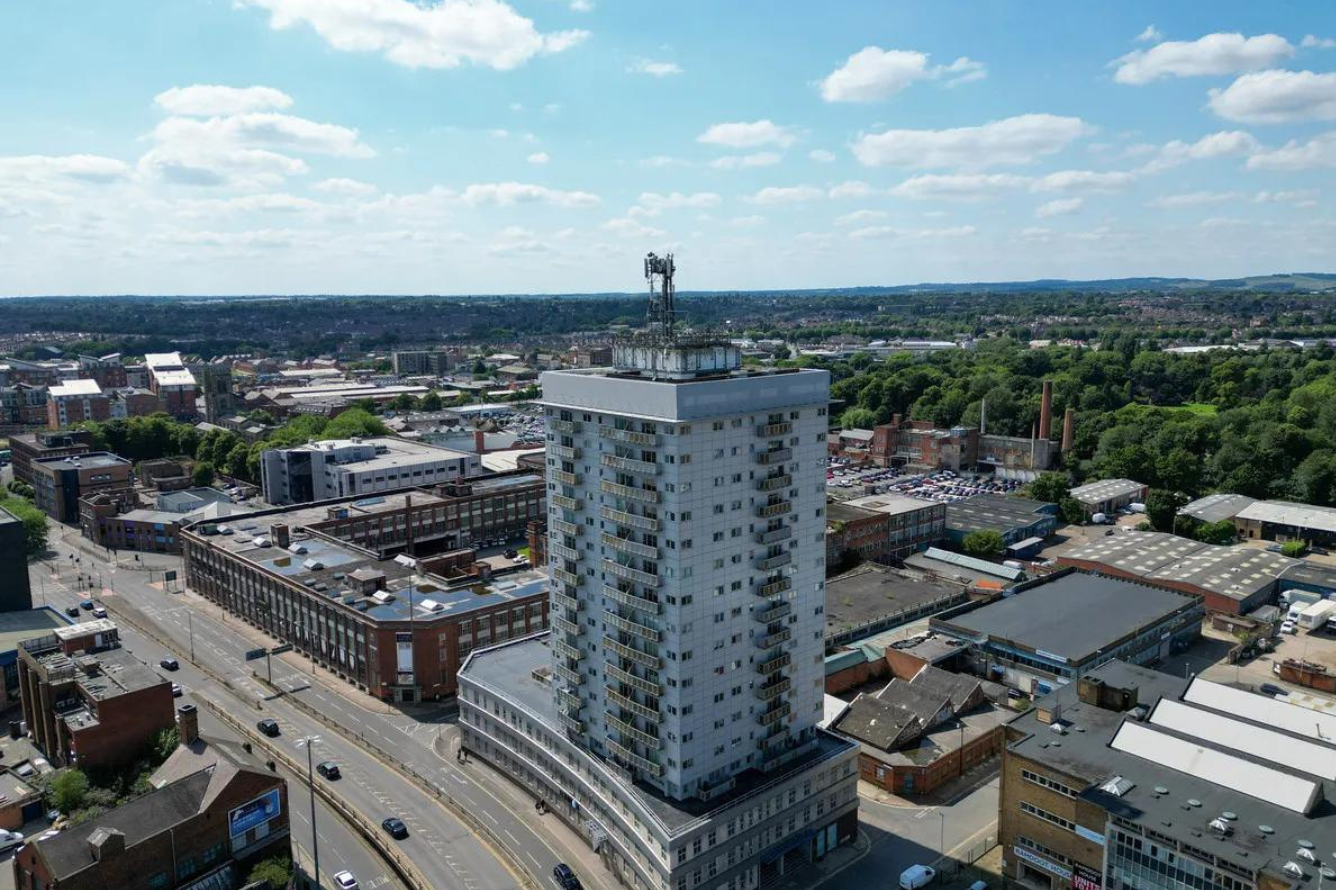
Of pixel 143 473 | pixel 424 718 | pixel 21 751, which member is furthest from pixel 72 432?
pixel 424 718

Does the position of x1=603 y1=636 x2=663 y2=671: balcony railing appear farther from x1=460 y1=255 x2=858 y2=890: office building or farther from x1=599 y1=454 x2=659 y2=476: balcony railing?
x1=599 y1=454 x2=659 y2=476: balcony railing

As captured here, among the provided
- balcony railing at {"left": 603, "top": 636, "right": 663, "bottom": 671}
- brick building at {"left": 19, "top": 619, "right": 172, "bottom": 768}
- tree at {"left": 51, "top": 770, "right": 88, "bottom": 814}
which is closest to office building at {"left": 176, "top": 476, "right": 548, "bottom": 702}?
brick building at {"left": 19, "top": 619, "right": 172, "bottom": 768}

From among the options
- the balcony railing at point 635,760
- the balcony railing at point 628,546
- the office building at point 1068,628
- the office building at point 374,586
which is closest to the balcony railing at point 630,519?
the balcony railing at point 628,546

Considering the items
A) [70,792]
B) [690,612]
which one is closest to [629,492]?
[690,612]

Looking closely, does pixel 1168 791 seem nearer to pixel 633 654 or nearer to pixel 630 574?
pixel 633 654

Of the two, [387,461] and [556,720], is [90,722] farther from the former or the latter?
[387,461]
